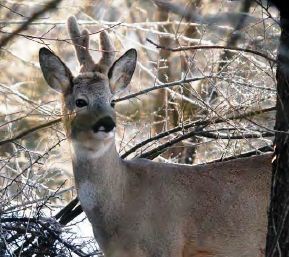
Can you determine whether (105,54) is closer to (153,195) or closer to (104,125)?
(104,125)

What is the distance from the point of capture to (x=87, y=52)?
653 cm

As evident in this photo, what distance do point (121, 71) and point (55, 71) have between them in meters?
0.52

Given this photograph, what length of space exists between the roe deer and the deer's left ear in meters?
0.06

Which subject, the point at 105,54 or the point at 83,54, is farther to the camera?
the point at 105,54

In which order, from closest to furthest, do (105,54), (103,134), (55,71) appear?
(103,134)
(55,71)
(105,54)

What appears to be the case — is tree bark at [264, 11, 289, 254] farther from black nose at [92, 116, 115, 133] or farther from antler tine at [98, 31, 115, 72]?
antler tine at [98, 31, 115, 72]

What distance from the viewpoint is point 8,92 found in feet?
36.5

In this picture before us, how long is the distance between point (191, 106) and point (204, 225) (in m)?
4.71

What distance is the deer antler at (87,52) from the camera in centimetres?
652

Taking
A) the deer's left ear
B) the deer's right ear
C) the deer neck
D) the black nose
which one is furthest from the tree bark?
the deer's right ear

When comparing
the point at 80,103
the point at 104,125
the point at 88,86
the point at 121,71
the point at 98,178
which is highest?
the point at 121,71

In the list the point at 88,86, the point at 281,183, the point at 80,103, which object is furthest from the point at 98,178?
the point at 281,183

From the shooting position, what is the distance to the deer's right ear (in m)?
6.42

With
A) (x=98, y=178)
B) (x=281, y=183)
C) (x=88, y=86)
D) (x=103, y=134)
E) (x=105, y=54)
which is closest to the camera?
(x=281, y=183)
